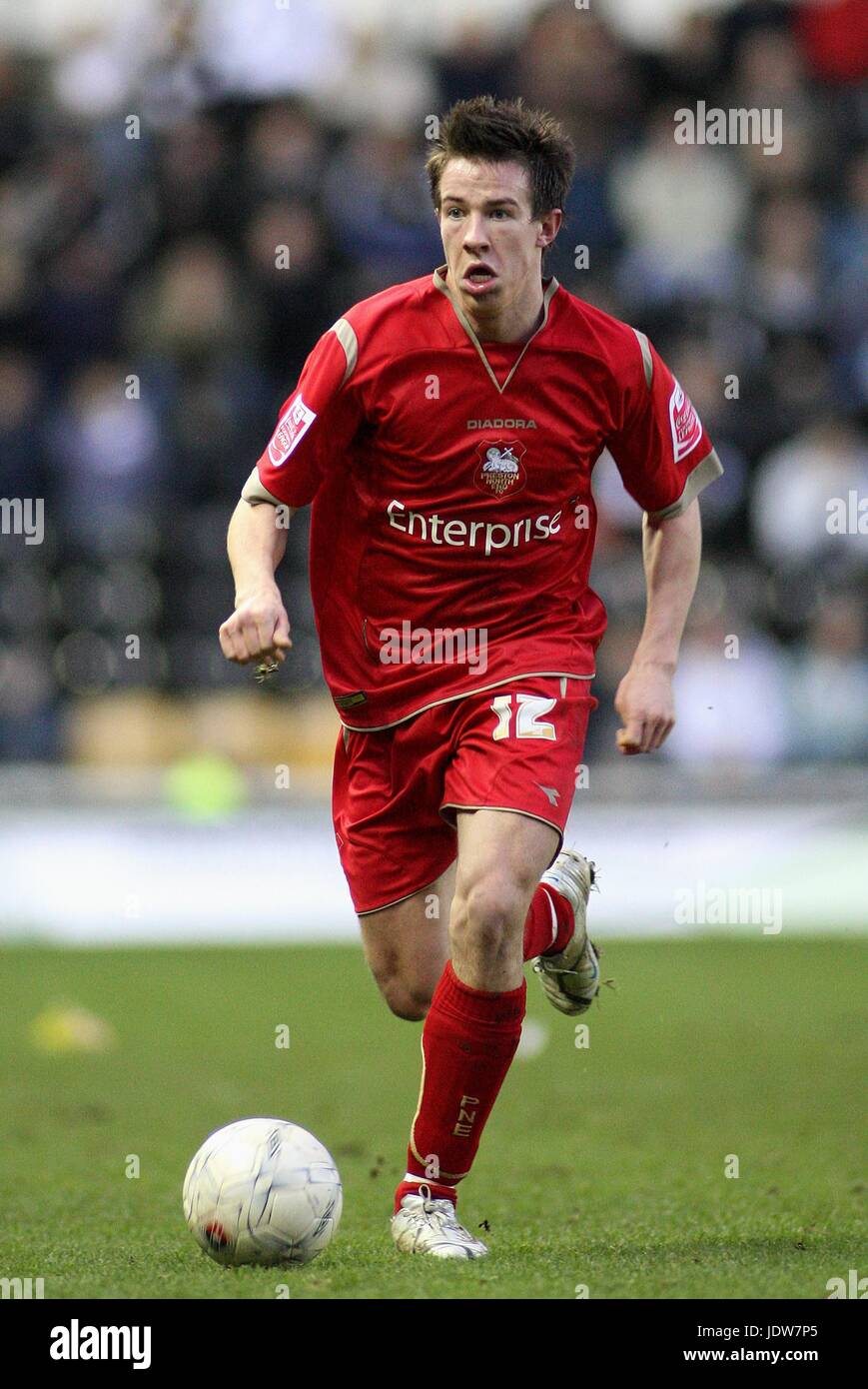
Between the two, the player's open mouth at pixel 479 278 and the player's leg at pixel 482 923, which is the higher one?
the player's open mouth at pixel 479 278

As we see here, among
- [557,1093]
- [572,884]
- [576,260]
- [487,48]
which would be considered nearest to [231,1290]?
[572,884]

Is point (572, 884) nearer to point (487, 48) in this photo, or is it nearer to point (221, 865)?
point (221, 865)

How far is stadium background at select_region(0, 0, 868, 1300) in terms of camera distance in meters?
9.92

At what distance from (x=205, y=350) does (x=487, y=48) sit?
260cm

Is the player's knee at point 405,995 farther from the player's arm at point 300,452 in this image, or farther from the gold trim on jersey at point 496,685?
the player's arm at point 300,452

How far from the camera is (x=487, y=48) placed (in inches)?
513

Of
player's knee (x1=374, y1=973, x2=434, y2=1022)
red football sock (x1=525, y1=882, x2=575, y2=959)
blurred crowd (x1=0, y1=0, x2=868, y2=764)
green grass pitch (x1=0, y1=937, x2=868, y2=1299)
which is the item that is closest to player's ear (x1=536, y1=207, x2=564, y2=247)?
red football sock (x1=525, y1=882, x2=575, y2=959)

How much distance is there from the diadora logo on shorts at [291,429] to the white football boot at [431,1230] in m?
1.68

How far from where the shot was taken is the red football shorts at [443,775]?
4.71 metres

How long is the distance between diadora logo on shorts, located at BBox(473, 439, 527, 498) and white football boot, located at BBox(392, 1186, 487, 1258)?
159cm

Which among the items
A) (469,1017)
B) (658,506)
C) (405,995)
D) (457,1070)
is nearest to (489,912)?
(469,1017)

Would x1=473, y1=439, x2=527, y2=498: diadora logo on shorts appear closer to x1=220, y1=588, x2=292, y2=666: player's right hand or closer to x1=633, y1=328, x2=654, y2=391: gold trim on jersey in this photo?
x1=633, y1=328, x2=654, y2=391: gold trim on jersey

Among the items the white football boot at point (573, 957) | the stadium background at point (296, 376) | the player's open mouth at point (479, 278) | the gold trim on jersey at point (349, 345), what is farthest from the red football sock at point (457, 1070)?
the stadium background at point (296, 376)

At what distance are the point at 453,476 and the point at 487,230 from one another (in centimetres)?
56
